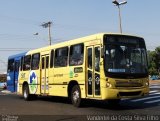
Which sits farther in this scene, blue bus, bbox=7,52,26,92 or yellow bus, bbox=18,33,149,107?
blue bus, bbox=7,52,26,92

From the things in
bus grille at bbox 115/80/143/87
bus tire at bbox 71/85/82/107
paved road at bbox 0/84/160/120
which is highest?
bus grille at bbox 115/80/143/87

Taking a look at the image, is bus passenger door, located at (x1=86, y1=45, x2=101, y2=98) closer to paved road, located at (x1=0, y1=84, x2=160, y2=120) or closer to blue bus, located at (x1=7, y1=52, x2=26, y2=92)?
paved road, located at (x1=0, y1=84, x2=160, y2=120)

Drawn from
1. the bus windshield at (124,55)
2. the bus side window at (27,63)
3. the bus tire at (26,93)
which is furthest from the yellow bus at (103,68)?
the bus side window at (27,63)

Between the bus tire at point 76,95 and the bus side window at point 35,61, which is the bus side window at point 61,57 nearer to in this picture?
the bus tire at point 76,95

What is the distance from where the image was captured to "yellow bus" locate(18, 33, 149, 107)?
1645cm

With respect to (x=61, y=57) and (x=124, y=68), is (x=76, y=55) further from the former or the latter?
(x=124, y=68)

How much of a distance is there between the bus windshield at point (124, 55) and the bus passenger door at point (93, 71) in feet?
1.75

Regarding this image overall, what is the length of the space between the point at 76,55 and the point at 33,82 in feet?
19.9

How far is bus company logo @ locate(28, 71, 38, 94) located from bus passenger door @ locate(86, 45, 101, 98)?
652cm

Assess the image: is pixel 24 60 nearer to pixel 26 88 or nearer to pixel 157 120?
pixel 26 88

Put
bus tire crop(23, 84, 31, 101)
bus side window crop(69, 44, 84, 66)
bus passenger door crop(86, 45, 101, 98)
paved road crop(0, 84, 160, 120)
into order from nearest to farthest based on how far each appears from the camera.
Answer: paved road crop(0, 84, 160, 120) < bus passenger door crop(86, 45, 101, 98) < bus side window crop(69, 44, 84, 66) < bus tire crop(23, 84, 31, 101)

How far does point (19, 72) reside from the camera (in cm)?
2622

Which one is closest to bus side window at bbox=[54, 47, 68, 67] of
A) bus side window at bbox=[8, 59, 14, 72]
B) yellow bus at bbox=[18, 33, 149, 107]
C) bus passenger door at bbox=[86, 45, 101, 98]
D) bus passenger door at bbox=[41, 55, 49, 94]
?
yellow bus at bbox=[18, 33, 149, 107]

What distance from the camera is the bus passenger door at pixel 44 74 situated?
21.9m
